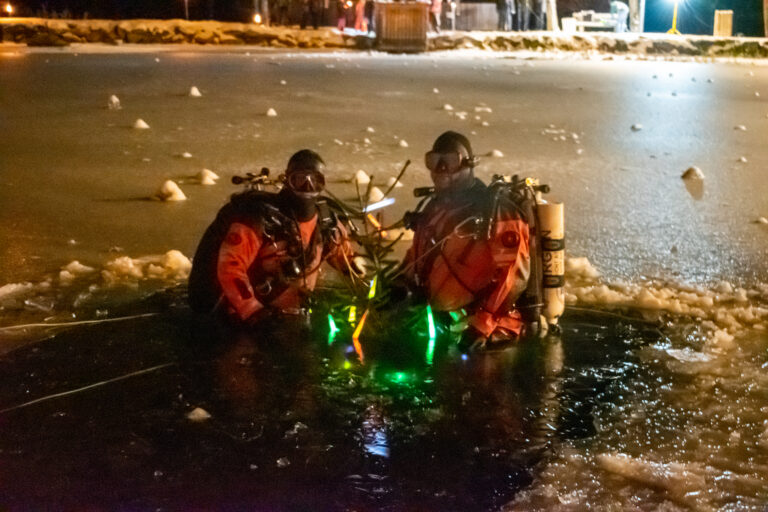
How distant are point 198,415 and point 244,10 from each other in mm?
30321

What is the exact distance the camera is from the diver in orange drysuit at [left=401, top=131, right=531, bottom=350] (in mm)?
3875

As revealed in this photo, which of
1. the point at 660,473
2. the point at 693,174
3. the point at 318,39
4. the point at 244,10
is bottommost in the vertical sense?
the point at 660,473

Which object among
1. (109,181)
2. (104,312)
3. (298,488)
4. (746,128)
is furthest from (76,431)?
(746,128)

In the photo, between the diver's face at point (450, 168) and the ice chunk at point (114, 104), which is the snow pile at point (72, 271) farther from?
the ice chunk at point (114, 104)

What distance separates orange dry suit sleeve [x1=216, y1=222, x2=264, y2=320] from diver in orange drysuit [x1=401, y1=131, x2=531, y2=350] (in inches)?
28.7

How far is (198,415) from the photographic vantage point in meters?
3.39

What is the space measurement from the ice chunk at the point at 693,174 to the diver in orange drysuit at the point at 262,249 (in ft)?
15.2

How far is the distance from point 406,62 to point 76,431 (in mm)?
17313

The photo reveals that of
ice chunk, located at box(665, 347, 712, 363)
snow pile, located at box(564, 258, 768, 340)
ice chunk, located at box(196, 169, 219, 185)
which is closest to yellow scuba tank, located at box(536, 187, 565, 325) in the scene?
ice chunk, located at box(665, 347, 712, 363)

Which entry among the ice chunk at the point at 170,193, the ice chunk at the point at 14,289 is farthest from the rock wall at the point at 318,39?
the ice chunk at the point at 14,289

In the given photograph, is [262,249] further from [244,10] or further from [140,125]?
[244,10]

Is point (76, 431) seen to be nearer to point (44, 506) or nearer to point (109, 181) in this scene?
point (44, 506)

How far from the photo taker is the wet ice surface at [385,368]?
2963 mm

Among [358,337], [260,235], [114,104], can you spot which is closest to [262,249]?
[260,235]
